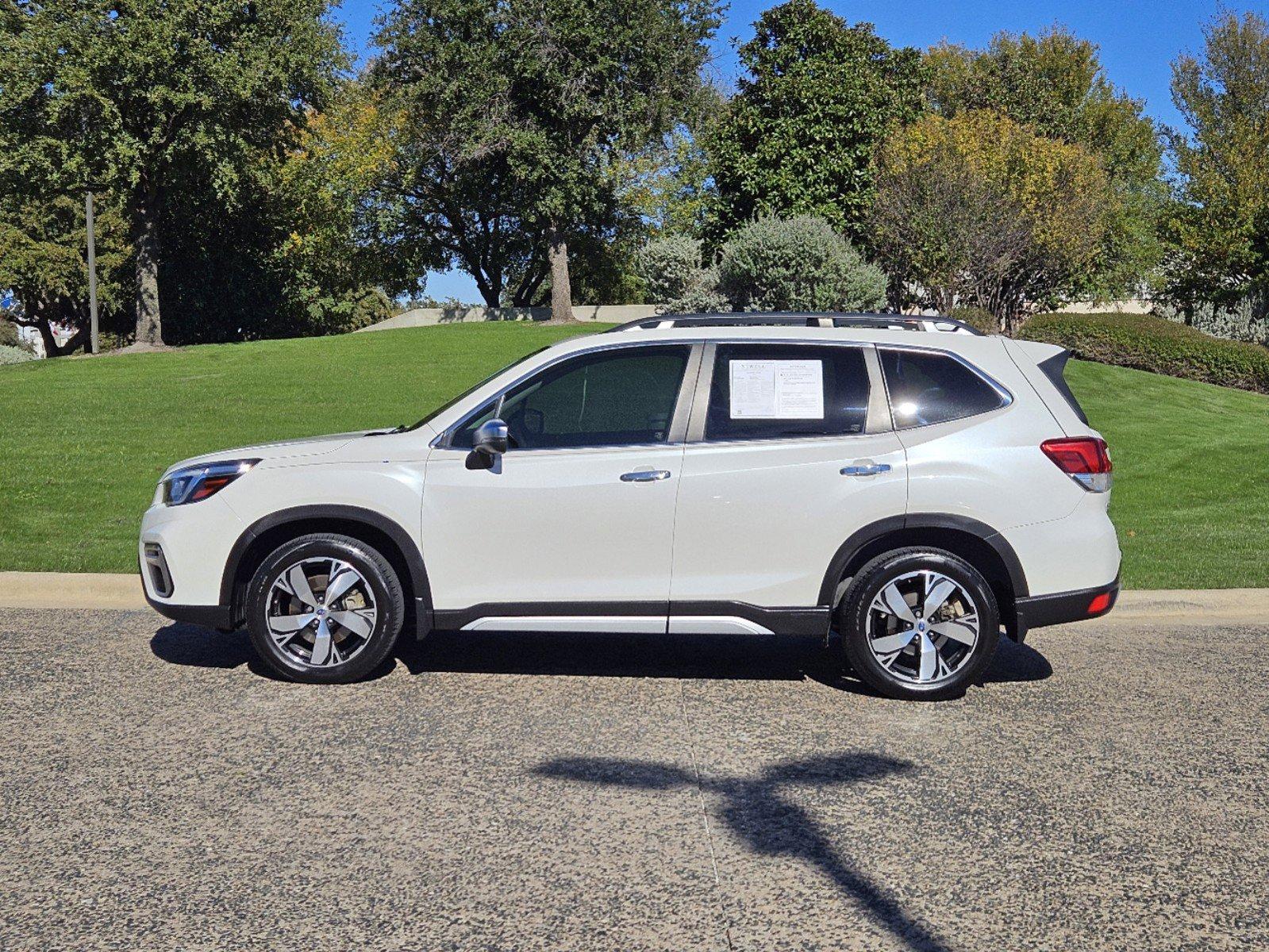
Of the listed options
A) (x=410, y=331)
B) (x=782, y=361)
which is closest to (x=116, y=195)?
(x=410, y=331)

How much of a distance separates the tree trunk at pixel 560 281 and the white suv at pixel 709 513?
3701cm

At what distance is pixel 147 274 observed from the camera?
3881 cm

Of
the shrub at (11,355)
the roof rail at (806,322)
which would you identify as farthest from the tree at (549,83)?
the roof rail at (806,322)

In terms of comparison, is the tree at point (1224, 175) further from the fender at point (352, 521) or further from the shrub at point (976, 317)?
the fender at point (352, 521)

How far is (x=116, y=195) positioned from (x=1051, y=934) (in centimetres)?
3623

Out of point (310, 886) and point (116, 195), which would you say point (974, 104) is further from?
point (310, 886)

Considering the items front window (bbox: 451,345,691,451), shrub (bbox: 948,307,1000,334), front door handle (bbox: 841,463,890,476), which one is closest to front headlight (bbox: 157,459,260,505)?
front window (bbox: 451,345,691,451)

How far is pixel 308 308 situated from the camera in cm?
5725

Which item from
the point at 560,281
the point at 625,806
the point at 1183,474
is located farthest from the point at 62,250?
the point at 625,806

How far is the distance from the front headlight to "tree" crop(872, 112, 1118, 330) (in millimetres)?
28166

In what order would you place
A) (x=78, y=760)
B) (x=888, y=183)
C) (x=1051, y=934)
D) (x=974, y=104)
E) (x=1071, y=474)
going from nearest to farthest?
(x=1051, y=934)
(x=78, y=760)
(x=1071, y=474)
(x=888, y=183)
(x=974, y=104)

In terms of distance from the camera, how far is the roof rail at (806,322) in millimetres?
6406

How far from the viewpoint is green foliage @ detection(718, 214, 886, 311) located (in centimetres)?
2842

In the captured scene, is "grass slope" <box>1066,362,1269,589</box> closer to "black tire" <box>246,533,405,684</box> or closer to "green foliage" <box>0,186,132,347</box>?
"black tire" <box>246,533,405,684</box>
